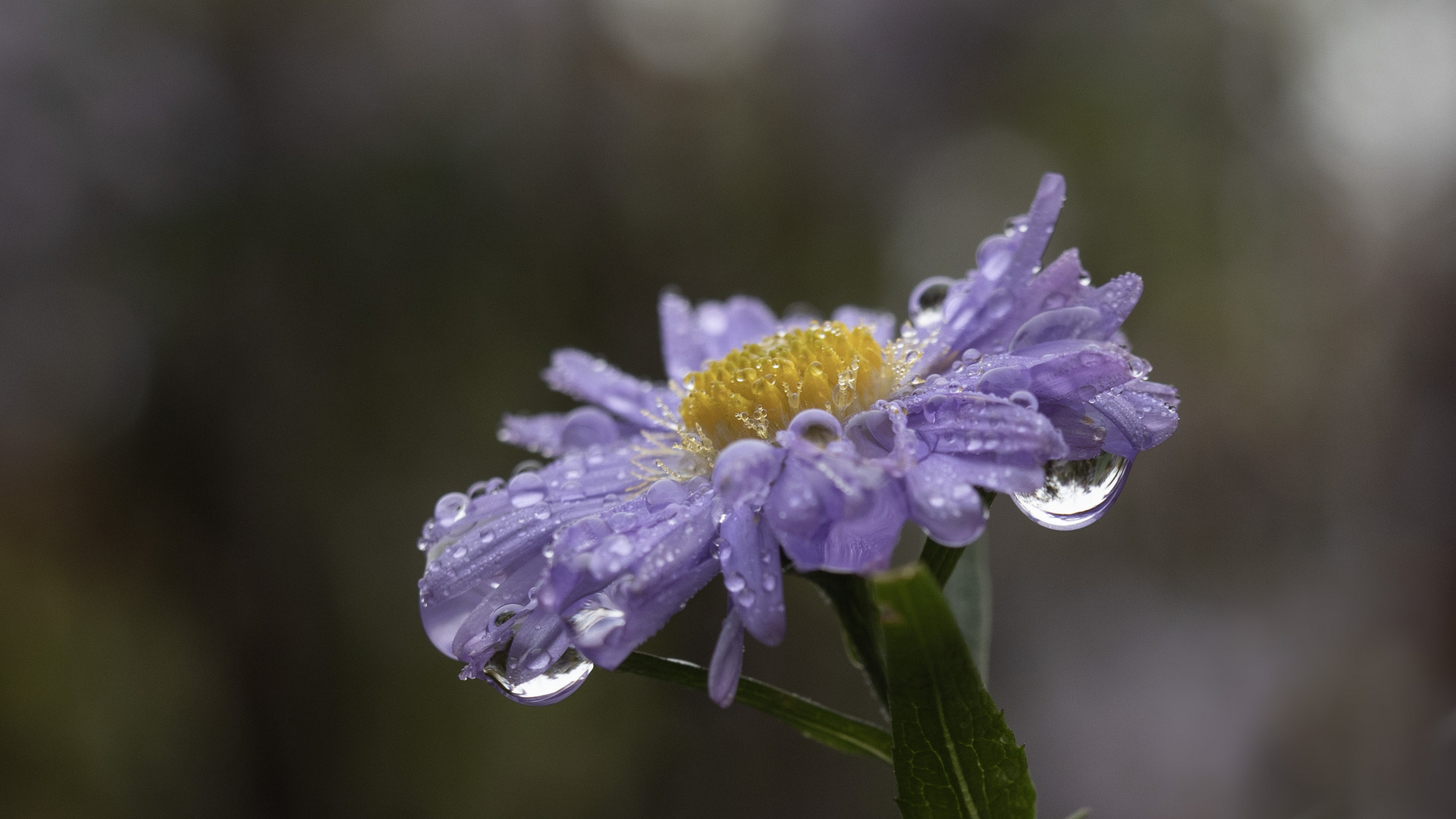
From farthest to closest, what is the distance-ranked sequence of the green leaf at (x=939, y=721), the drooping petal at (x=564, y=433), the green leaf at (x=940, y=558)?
1. the drooping petal at (x=564, y=433)
2. the green leaf at (x=940, y=558)
3. the green leaf at (x=939, y=721)

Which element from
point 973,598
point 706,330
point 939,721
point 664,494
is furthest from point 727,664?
point 706,330

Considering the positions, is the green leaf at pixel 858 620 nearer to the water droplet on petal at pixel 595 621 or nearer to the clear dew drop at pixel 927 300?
the water droplet on petal at pixel 595 621

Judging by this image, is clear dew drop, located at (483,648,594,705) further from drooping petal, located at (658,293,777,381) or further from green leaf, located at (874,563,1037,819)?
drooping petal, located at (658,293,777,381)

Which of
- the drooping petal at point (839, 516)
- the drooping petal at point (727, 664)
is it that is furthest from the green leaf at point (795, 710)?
the drooping petal at point (839, 516)

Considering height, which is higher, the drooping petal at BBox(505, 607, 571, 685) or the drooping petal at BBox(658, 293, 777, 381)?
the drooping petal at BBox(658, 293, 777, 381)

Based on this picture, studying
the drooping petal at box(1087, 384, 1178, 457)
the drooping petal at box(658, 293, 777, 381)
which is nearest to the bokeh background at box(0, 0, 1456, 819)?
the drooping petal at box(658, 293, 777, 381)

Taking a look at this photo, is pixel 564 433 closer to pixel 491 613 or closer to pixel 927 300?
pixel 491 613

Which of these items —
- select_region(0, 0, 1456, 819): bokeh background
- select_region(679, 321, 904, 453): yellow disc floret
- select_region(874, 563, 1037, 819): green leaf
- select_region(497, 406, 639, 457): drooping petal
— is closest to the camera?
select_region(874, 563, 1037, 819): green leaf
